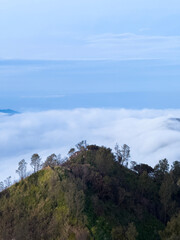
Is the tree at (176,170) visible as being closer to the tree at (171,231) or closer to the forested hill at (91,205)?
the forested hill at (91,205)

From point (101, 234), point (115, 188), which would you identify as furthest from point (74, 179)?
point (101, 234)

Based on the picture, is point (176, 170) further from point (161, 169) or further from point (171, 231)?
point (171, 231)

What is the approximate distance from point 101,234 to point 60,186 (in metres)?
8.43

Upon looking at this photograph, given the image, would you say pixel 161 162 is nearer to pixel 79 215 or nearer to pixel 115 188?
pixel 115 188

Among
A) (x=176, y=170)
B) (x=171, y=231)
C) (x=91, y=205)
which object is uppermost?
(x=176, y=170)

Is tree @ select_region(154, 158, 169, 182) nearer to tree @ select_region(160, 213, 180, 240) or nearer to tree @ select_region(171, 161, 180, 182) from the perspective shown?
tree @ select_region(171, 161, 180, 182)

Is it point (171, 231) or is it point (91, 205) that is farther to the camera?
point (91, 205)

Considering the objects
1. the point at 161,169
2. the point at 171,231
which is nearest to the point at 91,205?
the point at 171,231

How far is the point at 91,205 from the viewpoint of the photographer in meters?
44.7

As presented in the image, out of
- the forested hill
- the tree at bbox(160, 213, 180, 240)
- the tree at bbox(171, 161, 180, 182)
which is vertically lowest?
the tree at bbox(160, 213, 180, 240)

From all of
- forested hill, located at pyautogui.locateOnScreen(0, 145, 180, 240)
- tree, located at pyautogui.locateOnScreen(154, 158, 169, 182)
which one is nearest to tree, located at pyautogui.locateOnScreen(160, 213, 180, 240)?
forested hill, located at pyautogui.locateOnScreen(0, 145, 180, 240)

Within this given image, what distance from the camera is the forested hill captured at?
4191 cm

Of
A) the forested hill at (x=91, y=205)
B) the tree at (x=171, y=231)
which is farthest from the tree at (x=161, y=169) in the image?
the tree at (x=171, y=231)

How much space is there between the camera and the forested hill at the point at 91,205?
41906 millimetres
